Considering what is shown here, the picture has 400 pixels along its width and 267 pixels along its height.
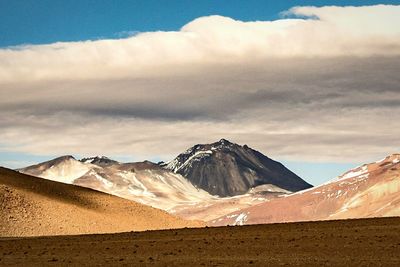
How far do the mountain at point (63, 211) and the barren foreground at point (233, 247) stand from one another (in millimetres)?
16076

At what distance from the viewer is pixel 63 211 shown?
8562 centimetres

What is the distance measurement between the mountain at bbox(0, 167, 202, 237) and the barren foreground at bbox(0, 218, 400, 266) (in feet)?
52.7

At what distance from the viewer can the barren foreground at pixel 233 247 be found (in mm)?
42469

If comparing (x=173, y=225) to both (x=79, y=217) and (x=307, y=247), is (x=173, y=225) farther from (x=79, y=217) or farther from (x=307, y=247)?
(x=307, y=247)

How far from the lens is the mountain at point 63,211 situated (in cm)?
8025

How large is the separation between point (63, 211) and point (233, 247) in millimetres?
40556

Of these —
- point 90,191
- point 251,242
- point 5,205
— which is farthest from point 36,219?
point 251,242

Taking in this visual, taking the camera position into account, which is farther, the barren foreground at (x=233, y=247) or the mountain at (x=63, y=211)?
the mountain at (x=63, y=211)

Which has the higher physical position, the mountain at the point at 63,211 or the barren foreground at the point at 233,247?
the mountain at the point at 63,211

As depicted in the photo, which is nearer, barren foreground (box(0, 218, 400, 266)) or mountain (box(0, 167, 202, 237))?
barren foreground (box(0, 218, 400, 266))

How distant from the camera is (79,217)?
85.2 meters

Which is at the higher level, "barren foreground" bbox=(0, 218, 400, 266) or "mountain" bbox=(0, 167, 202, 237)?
"mountain" bbox=(0, 167, 202, 237)

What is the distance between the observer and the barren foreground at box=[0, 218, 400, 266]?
42.5 meters

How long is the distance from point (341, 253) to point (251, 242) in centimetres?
960
